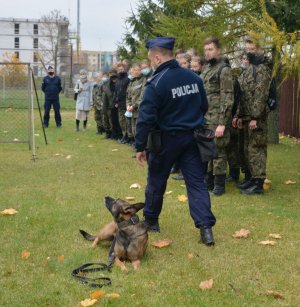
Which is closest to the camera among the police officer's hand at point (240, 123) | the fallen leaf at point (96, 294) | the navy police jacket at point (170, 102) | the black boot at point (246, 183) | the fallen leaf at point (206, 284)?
the fallen leaf at point (96, 294)

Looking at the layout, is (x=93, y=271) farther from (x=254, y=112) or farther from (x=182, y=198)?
(x=254, y=112)

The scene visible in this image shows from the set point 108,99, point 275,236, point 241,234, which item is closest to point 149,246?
point 241,234

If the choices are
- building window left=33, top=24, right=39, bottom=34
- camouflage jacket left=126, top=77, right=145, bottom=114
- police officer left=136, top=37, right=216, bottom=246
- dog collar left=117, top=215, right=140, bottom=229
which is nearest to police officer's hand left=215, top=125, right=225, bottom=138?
police officer left=136, top=37, right=216, bottom=246

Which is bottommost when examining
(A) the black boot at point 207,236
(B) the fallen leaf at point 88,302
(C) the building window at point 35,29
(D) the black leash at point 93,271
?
(D) the black leash at point 93,271

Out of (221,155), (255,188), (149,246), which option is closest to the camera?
(149,246)

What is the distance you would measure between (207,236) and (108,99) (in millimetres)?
10205

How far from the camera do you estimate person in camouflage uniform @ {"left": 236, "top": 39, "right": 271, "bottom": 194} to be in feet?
24.5

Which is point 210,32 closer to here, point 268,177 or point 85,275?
point 268,177

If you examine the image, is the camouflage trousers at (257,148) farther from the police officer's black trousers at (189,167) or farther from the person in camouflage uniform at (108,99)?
the person in camouflage uniform at (108,99)

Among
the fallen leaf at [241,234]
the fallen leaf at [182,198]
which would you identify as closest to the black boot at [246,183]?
the fallen leaf at [182,198]

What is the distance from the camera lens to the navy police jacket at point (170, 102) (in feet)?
17.3

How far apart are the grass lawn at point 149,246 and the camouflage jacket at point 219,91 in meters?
1.15

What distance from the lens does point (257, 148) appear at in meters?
7.73

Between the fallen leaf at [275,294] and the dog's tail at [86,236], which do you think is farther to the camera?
the dog's tail at [86,236]
